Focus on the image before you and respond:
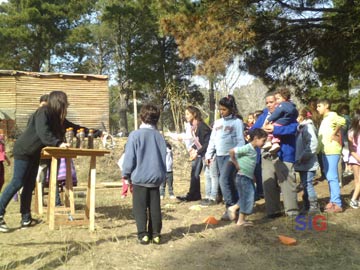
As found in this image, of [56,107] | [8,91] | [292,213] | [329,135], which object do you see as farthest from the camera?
[8,91]

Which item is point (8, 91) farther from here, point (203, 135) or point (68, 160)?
point (68, 160)

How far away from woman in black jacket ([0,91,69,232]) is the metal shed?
13.7 m

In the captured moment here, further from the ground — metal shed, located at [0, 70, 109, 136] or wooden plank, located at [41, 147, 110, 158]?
metal shed, located at [0, 70, 109, 136]

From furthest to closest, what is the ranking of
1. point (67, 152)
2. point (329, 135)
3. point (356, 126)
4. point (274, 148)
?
point (356, 126), point (329, 135), point (274, 148), point (67, 152)

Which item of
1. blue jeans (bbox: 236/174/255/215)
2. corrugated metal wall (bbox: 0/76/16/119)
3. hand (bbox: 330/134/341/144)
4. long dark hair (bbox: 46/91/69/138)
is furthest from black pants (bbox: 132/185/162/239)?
corrugated metal wall (bbox: 0/76/16/119)

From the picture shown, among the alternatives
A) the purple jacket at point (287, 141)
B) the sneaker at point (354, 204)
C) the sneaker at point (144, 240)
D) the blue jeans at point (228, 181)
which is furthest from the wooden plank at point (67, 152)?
the sneaker at point (354, 204)

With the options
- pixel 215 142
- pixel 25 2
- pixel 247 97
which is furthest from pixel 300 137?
pixel 247 97

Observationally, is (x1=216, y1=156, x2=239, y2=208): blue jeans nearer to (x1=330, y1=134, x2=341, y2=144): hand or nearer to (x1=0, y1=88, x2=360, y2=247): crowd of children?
(x1=0, y1=88, x2=360, y2=247): crowd of children

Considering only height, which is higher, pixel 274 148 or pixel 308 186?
pixel 274 148

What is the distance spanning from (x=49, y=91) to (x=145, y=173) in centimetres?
1580

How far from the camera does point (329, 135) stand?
224 inches

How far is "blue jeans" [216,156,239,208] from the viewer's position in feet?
18.2

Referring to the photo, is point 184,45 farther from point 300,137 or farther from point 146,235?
point 146,235

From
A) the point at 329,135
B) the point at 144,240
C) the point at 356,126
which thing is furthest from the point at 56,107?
the point at 356,126
